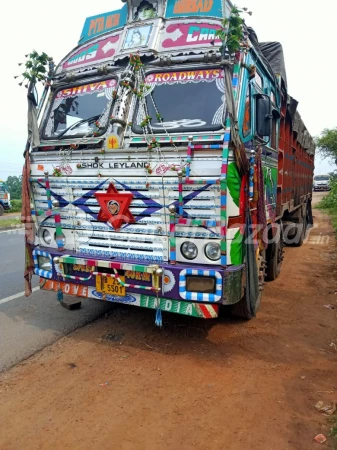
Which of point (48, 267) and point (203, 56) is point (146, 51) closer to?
point (203, 56)

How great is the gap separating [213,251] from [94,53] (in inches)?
108

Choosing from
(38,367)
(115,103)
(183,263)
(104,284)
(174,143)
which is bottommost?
(38,367)

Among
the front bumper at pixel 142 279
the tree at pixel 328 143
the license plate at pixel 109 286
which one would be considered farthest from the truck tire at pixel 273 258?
the tree at pixel 328 143

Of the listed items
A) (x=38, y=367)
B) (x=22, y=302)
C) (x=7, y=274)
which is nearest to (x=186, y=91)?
(x=38, y=367)

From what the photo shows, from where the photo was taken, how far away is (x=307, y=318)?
186 inches

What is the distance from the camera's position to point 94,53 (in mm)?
4383

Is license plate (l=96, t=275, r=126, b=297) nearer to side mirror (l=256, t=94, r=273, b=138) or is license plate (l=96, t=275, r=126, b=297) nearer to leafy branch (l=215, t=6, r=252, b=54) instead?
side mirror (l=256, t=94, r=273, b=138)

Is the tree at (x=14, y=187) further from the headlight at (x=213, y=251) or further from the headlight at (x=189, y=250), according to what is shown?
the headlight at (x=213, y=251)

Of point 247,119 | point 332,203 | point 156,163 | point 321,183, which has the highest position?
point 247,119

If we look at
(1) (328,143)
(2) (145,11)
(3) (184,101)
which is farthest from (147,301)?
(1) (328,143)

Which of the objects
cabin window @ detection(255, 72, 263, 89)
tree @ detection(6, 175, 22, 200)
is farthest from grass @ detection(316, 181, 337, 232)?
tree @ detection(6, 175, 22, 200)

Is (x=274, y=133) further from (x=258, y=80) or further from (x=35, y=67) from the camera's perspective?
(x=35, y=67)

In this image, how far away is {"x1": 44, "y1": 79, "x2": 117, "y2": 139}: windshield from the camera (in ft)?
13.3

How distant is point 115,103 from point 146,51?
628 mm
